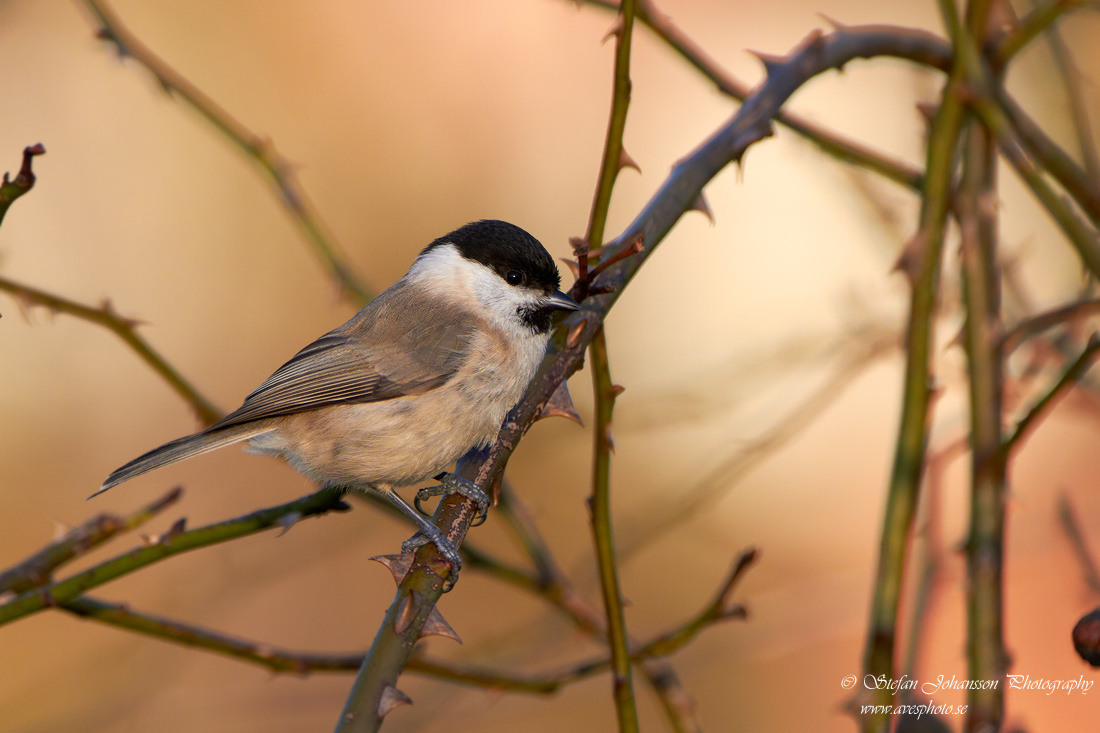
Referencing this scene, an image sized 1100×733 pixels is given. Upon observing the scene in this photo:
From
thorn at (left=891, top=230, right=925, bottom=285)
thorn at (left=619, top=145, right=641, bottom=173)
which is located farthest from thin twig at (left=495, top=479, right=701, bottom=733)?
thorn at (left=891, top=230, right=925, bottom=285)

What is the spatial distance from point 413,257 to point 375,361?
158 centimetres

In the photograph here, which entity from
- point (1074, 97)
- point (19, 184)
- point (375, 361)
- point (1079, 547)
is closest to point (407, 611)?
point (19, 184)

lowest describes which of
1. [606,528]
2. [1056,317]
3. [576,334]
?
[606,528]

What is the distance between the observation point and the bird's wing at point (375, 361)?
2170mm

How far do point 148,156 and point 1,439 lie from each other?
1.47 meters

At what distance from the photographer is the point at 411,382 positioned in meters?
2.17

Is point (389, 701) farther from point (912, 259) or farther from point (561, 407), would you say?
point (912, 259)

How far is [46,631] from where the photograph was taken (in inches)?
128

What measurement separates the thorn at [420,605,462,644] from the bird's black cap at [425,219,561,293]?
121 cm

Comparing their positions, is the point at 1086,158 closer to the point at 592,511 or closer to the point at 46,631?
the point at 592,511

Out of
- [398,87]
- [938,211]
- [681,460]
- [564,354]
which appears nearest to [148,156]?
[398,87]

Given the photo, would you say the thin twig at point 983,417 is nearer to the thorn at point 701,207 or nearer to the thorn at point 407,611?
the thorn at point 701,207

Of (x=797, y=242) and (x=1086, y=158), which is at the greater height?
(x=797, y=242)

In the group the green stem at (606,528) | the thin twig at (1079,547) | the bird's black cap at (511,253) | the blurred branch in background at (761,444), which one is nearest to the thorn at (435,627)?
the green stem at (606,528)
